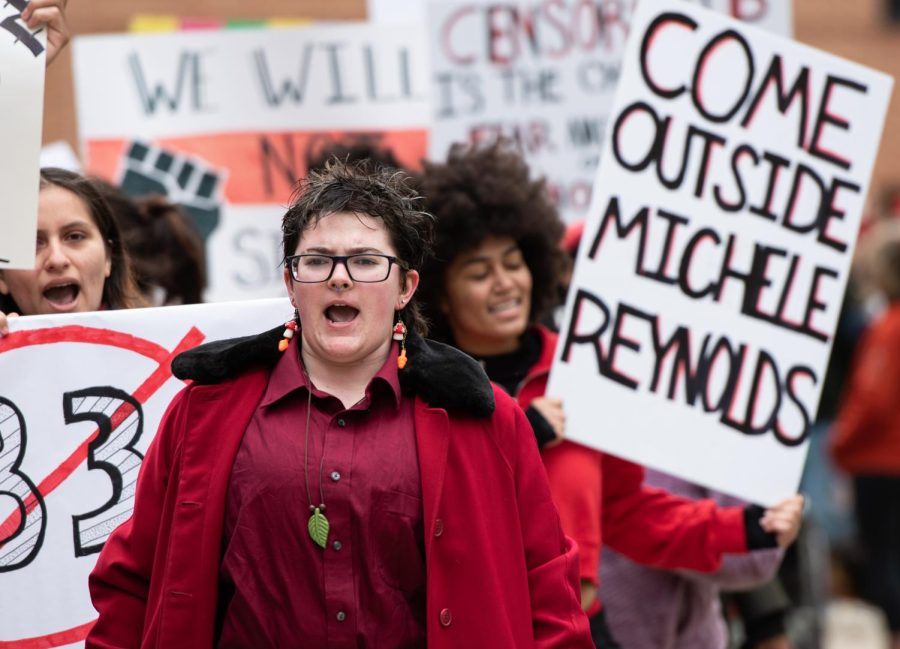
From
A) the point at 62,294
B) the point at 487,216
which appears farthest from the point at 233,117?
the point at 62,294

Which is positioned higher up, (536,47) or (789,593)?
(536,47)

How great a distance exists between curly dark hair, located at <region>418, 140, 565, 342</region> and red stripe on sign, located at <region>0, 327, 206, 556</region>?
33.5 inches

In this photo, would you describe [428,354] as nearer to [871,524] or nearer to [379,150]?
[379,150]

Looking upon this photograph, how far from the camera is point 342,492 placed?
2.72 meters

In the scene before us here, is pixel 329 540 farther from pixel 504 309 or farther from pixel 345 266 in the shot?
pixel 504 309


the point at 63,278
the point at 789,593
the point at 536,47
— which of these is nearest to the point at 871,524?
the point at 789,593

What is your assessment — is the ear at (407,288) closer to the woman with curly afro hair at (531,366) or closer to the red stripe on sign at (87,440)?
the red stripe on sign at (87,440)

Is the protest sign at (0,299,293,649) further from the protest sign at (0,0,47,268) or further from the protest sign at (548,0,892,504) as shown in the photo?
the protest sign at (548,0,892,504)

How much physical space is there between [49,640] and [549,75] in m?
4.11

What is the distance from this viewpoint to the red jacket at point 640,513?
4.04 m

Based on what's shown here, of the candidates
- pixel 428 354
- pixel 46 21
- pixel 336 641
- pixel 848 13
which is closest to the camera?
pixel 336 641

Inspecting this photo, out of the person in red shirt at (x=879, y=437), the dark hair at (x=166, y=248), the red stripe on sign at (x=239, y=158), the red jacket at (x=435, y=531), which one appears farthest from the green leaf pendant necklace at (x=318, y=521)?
the person in red shirt at (x=879, y=437)

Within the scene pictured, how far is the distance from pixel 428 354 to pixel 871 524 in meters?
5.68

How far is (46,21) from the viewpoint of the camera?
3506mm
